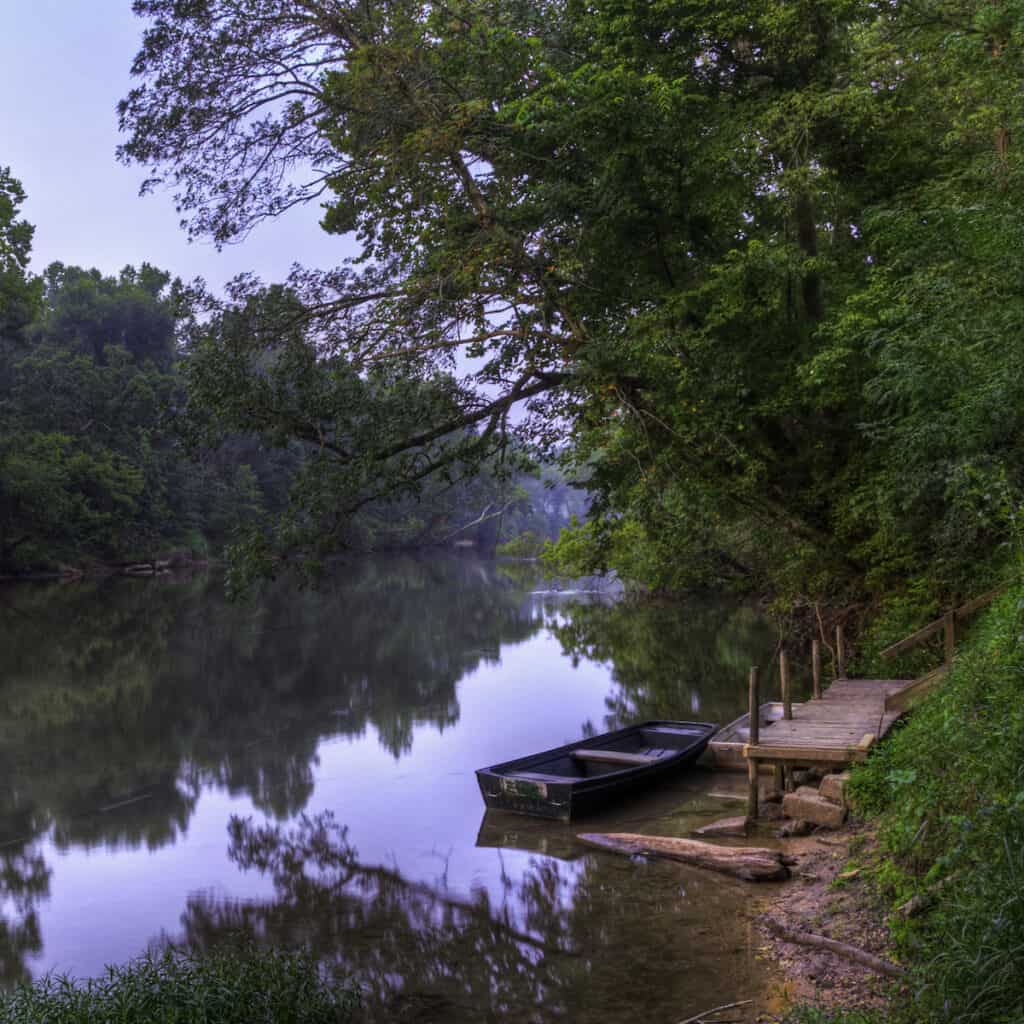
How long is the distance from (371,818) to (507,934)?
15.1 feet

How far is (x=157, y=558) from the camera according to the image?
61438 millimetres

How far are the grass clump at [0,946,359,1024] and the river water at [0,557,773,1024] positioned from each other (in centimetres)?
76

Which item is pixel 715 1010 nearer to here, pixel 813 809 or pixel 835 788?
pixel 813 809

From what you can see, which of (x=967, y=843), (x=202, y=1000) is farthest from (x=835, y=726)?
(x=202, y=1000)

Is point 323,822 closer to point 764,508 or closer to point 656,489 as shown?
point 656,489

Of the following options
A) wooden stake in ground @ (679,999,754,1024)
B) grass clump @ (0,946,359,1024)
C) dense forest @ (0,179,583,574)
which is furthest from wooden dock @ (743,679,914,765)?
dense forest @ (0,179,583,574)

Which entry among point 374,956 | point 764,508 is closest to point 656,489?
point 764,508

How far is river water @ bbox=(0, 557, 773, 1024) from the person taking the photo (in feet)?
26.9

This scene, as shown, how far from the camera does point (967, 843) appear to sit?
558cm

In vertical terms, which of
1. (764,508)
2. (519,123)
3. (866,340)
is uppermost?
(519,123)

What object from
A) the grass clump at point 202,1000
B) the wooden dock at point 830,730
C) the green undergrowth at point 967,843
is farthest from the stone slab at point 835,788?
the grass clump at point 202,1000

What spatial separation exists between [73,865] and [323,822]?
2973 millimetres

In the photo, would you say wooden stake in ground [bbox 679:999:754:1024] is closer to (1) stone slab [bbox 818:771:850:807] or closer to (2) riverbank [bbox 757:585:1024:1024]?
(2) riverbank [bbox 757:585:1024:1024]

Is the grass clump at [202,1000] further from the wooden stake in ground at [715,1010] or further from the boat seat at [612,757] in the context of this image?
the boat seat at [612,757]
